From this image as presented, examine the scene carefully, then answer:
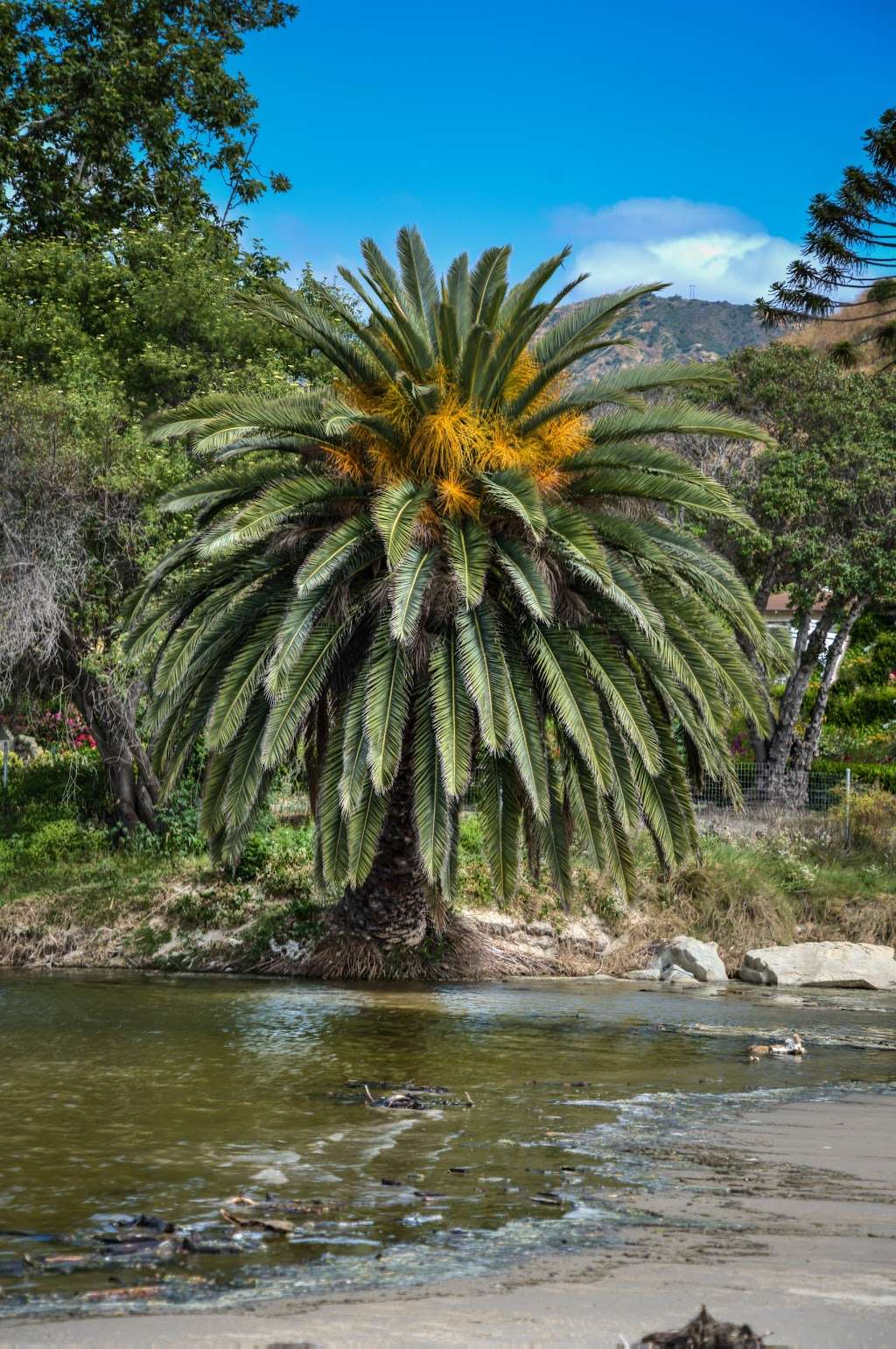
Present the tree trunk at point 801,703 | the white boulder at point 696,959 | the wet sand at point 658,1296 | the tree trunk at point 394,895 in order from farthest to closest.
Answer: the tree trunk at point 801,703
the white boulder at point 696,959
the tree trunk at point 394,895
the wet sand at point 658,1296

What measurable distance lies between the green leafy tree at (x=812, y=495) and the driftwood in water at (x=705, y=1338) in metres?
24.3

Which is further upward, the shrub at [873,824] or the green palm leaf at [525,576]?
the green palm leaf at [525,576]

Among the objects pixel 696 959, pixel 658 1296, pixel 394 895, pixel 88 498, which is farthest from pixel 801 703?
pixel 658 1296

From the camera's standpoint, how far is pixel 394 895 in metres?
17.1

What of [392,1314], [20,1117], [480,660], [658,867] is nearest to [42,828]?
[658,867]

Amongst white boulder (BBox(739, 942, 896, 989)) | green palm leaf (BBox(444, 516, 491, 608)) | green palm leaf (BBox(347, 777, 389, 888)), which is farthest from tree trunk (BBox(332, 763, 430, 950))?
white boulder (BBox(739, 942, 896, 989))

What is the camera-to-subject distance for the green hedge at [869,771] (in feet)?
97.2

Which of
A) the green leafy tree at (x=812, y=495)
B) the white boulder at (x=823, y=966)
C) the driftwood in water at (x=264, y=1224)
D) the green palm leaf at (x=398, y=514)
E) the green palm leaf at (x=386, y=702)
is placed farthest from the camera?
the green leafy tree at (x=812, y=495)

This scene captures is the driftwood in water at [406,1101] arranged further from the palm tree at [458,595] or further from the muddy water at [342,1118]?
the palm tree at [458,595]

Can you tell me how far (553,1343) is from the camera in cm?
449

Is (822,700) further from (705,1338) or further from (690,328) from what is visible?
(690,328)

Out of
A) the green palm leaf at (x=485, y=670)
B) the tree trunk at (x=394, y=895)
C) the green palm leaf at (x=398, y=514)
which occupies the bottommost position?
the tree trunk at (x=394, y=895)

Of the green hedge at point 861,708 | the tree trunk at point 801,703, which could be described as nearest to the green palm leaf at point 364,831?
the tree trunk at point 801,703

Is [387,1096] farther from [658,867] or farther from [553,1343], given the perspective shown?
[658,867]
